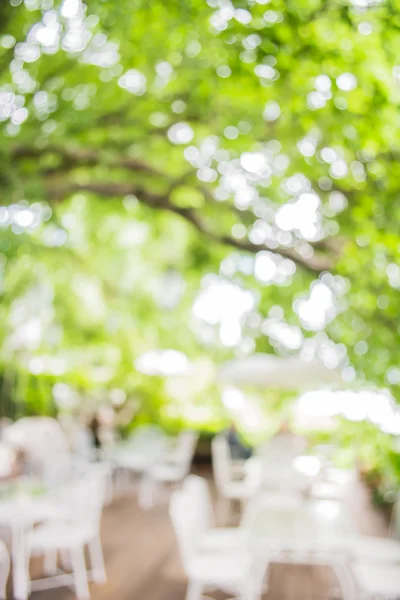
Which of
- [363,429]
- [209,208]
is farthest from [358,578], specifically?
[209,208]

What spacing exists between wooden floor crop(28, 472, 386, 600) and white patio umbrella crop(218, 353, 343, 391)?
197cm

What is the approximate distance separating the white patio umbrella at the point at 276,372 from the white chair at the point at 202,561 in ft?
12.0

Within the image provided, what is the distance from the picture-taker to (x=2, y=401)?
12039mm

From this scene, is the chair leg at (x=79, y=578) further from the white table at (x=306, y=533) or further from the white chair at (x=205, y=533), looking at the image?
the white table at (x=306, y=533)

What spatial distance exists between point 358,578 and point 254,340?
7.80ft

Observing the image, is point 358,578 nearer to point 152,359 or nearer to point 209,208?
point 209,208

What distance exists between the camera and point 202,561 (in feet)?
14.6

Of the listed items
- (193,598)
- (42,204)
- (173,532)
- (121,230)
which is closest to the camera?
(42,204)

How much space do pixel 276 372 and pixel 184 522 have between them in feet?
13.5

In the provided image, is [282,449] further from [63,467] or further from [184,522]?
[184,522]

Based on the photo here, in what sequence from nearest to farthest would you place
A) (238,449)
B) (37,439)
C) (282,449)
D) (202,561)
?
(202,561)
(282,449)
(238,449)
(37,439)

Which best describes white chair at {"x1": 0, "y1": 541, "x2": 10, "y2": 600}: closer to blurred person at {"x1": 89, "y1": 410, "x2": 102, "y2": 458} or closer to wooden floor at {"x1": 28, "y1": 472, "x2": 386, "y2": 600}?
wooden floor at {"x1": 28, "y1": 472, "x2": 386, "y2": 600}

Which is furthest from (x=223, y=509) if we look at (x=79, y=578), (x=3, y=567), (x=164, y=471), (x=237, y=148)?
(x=237, y=148)

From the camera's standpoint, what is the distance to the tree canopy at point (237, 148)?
3.17 m
